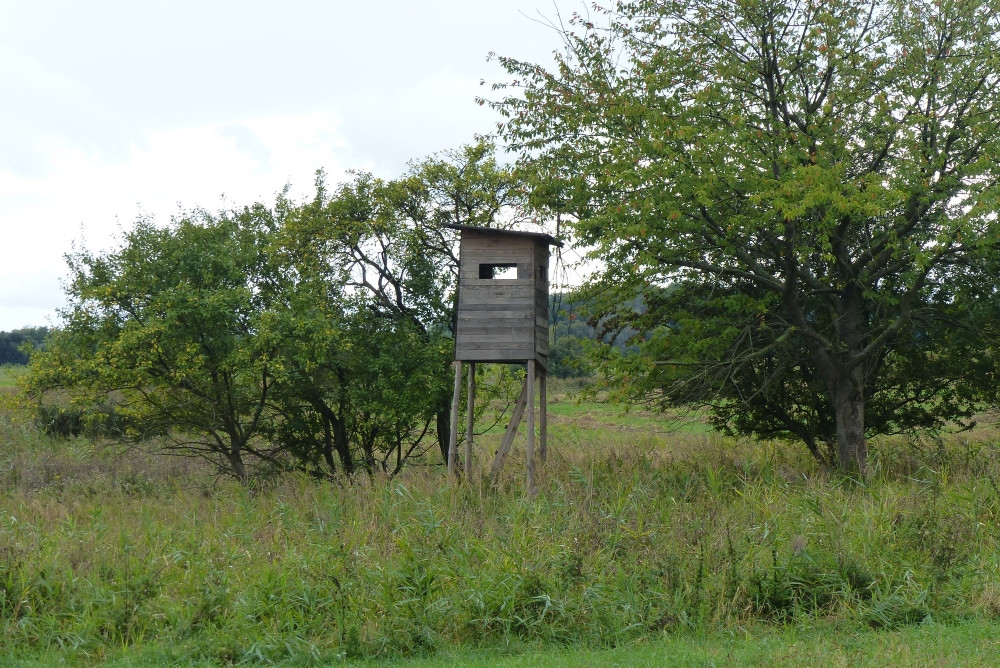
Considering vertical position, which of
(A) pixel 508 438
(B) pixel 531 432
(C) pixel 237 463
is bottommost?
(C) pixel 237 463

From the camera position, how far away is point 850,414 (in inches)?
556

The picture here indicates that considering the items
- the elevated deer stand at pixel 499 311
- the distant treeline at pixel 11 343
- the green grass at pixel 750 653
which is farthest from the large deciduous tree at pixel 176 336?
the distant treeline at pixel 11 343

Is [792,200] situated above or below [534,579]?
above

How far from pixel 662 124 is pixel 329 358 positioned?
7.89 metres

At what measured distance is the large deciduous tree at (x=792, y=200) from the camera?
1245 centimetres

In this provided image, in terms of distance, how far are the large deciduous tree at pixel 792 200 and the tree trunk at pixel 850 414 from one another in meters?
0.03

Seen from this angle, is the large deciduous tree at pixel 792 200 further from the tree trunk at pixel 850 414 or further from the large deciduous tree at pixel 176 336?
the large deciduous tree at pixel 176 336

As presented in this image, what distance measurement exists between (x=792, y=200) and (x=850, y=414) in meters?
4.10

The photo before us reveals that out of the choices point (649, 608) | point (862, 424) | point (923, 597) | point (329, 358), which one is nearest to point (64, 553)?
point (649, 608)

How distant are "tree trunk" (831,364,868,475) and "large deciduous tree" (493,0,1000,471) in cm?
3

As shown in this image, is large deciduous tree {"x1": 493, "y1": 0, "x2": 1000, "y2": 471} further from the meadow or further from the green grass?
the green grass

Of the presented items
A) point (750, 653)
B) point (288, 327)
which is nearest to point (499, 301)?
point (288, 327)

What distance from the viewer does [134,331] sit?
15758 millimetres

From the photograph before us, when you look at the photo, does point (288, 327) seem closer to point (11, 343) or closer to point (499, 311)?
point (499, 311)
